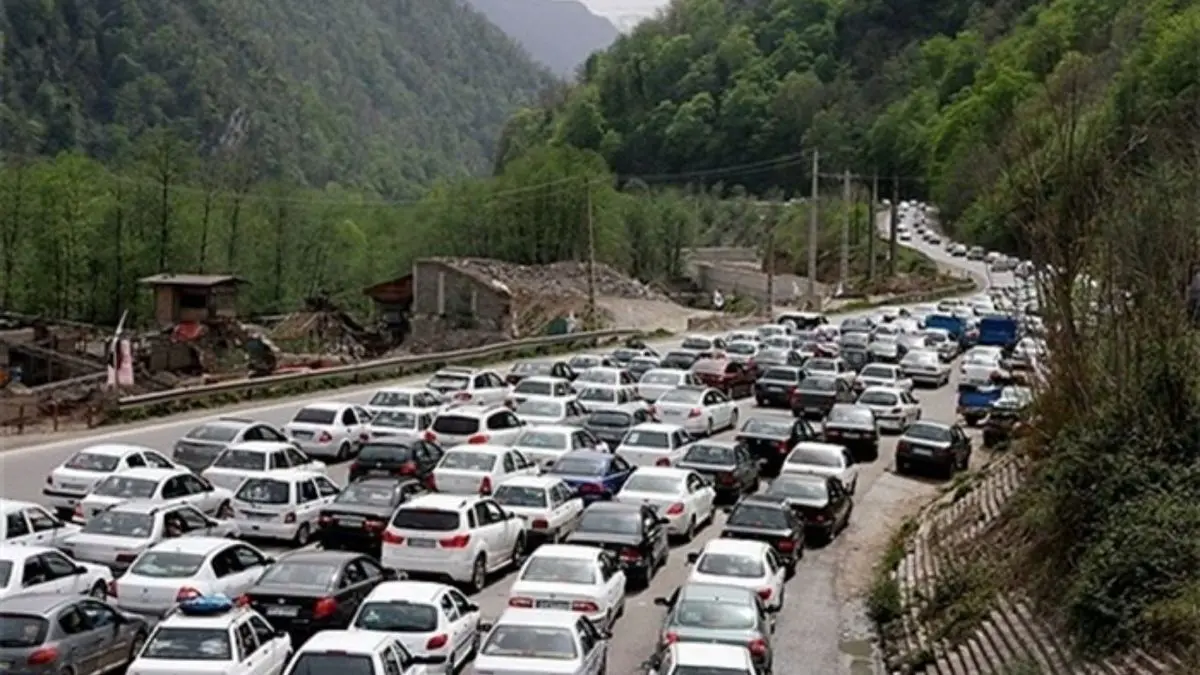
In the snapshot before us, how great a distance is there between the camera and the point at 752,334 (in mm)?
60625

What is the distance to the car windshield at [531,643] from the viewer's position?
16.2m

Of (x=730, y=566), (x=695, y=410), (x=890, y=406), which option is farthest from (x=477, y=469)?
(x=890, y=406)

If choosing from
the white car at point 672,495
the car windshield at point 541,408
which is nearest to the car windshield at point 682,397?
the car windshield at point 541,408

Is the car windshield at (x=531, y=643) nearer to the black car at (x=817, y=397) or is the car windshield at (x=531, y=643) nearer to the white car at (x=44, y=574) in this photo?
the white car at (x=44, y=574)

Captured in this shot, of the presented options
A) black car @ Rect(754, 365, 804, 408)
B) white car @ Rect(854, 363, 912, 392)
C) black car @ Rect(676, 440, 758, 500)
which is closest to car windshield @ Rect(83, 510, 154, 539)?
black car @ Rect(676, 440, 758, 500)

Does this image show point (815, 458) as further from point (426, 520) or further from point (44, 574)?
point (44, 574)

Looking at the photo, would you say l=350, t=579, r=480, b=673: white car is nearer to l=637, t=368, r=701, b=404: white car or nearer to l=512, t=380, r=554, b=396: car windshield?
l=512, t=380, r=554, b=396: car windshield

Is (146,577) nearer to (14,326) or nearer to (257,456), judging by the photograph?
(257,456)

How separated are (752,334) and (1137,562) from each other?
42718 millimetres

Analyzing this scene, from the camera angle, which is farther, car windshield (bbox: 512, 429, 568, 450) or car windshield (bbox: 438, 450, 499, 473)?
car windshield (bbox: 512, 429, 568, 450)

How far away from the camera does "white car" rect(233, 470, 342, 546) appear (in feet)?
79.5

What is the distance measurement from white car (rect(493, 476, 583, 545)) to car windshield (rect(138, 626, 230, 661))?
377 inches

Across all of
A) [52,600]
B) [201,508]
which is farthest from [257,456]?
[52,600]

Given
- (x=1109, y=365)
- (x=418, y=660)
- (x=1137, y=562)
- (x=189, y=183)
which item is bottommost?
(x=418, y=660)
